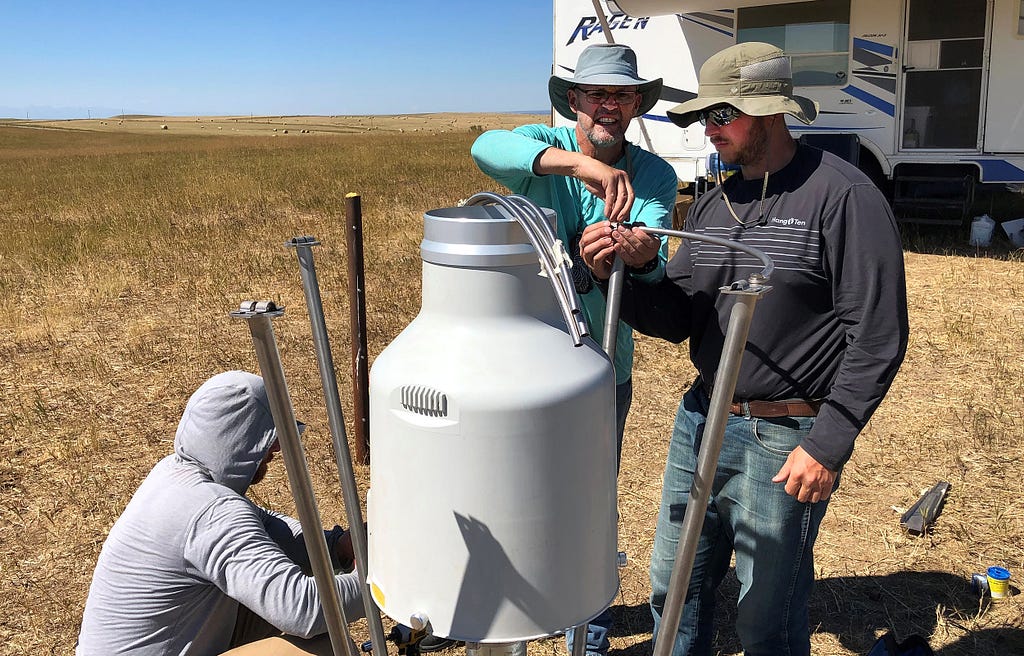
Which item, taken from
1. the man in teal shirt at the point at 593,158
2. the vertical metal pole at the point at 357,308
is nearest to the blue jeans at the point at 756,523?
the man in teal shirt at the point at 593,158

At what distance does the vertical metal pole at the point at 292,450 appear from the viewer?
38.9 inches

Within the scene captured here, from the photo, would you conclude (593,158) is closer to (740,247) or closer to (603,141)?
(603,141)

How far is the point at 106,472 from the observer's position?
4.44 metres

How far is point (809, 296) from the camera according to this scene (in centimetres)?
192

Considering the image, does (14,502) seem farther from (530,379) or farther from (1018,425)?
(1018,425)

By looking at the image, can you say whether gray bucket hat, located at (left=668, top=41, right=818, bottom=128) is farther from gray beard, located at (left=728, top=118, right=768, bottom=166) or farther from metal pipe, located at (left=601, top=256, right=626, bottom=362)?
metal pipe, located at (left=601, top=256, right=626, bottom=362)

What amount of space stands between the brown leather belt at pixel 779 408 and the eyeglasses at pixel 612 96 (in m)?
0.82

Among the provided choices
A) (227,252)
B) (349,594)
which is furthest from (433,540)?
(227,252)

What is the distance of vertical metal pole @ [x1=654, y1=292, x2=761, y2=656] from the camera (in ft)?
3.60

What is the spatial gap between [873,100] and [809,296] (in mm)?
8235

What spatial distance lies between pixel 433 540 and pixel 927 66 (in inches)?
376

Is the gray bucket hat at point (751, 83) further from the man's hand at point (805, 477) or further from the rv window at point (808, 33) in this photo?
the rv window at point (808, 33)

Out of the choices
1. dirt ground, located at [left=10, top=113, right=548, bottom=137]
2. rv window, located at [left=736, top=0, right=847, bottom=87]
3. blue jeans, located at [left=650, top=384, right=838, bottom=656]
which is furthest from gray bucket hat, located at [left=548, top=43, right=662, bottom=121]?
dirt ground, located at [left=10, top=113, right=548, bottom=137]

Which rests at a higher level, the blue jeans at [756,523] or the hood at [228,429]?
the hood at [228,429]
